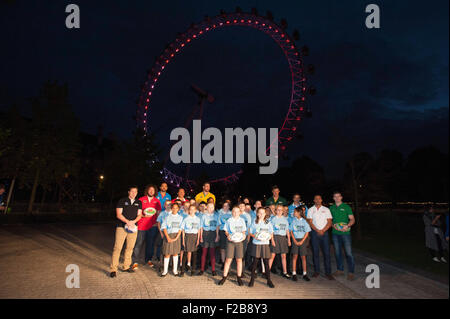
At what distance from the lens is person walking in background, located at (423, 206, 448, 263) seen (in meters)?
9.35

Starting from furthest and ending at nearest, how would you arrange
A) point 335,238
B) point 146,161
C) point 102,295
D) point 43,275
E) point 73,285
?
point 146,161 < point 335,238 < point 43,275 < point 73,285 < point 102,295

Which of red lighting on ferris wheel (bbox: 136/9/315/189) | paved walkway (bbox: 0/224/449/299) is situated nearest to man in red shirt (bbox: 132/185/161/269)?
paved walkway (bbox: 0/224/449/299)

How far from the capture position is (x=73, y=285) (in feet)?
20.2

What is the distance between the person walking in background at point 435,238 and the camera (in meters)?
9.35

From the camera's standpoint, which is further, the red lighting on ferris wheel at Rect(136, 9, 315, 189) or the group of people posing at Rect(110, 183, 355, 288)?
the red lighting on ferris wheel at Rect(136, 9, 315, 189)

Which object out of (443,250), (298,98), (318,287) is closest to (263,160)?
(298,98)

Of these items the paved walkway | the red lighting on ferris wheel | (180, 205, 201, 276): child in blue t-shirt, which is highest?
the red lighting on ferris wheel

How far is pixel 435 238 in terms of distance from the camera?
9.43 metres

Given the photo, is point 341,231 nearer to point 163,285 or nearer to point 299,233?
point 299,233

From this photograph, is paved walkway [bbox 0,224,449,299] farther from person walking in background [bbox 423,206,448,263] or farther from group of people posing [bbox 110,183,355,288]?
person walking in background [bbox 423,206,448,263]

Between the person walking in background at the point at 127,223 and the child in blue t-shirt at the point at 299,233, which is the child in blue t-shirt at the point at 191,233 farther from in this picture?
the child in blue t-shirt at the point at 299,233

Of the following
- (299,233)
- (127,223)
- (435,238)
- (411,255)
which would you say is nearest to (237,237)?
(299,233)
